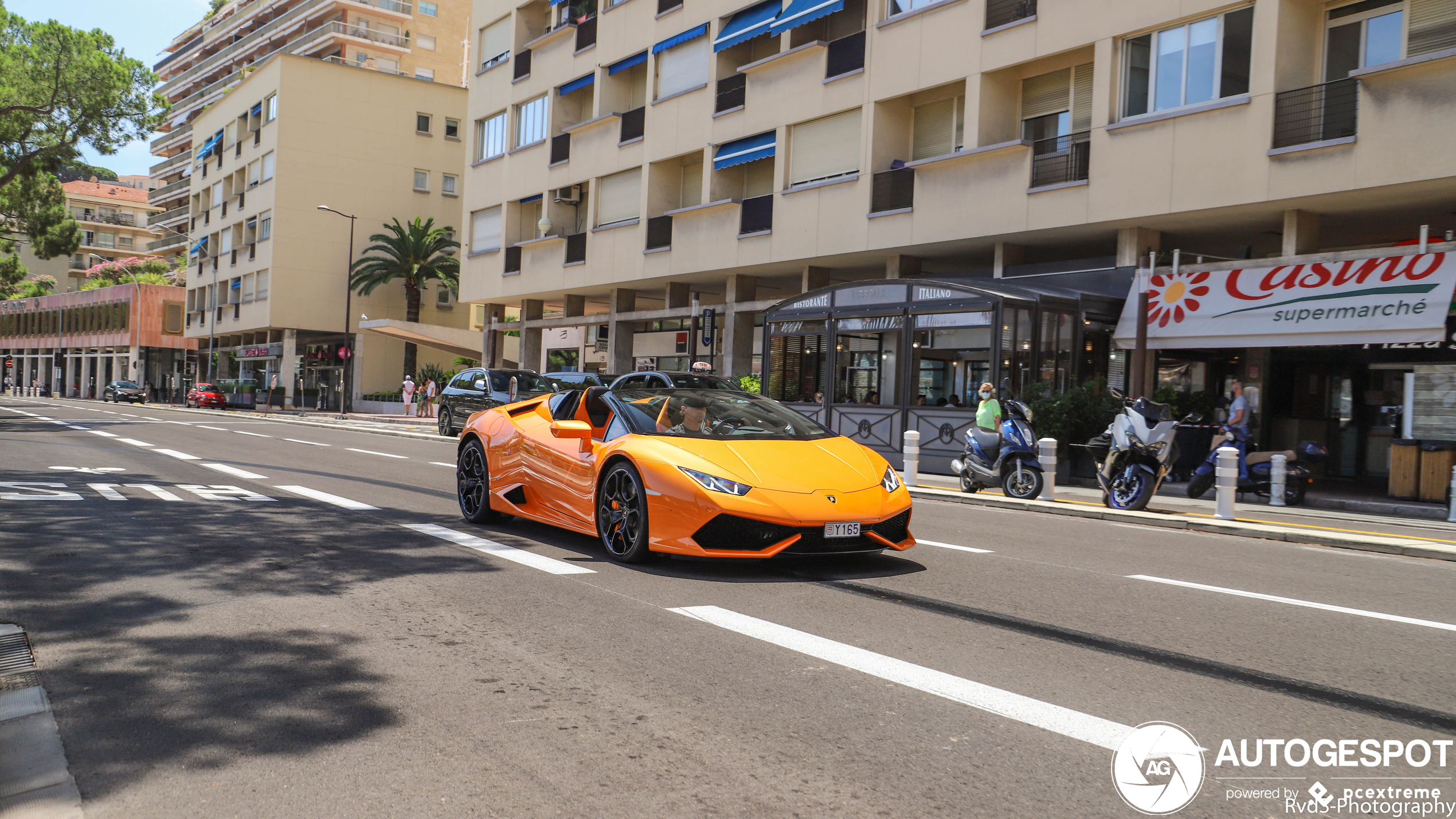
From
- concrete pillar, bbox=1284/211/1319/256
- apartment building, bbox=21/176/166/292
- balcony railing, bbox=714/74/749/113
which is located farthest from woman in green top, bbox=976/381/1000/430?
apartment building, bbox=21/176/166/292

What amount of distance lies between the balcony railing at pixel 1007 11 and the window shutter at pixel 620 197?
534 inches

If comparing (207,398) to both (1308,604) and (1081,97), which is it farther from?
(1308,604)

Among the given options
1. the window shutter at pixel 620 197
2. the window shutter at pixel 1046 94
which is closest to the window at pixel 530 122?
the window shutter at pixel 620 197

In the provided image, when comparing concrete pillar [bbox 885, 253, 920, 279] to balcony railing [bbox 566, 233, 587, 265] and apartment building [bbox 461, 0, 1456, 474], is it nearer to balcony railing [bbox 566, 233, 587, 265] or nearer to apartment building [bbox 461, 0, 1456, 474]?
apartment building [bbox 461, 0, 1456, 474]

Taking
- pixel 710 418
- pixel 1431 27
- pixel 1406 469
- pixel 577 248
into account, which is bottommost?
pixel 1406 469

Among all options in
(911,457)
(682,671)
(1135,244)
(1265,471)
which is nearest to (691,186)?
(1135,244)

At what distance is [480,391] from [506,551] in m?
21.0

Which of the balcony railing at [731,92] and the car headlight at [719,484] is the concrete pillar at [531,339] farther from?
the car headlight at [719,484]

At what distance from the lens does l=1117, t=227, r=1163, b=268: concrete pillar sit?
20125mm

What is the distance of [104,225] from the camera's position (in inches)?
4756

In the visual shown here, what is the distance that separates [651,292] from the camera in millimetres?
37344

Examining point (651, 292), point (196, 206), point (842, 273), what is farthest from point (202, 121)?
point (842, 273)

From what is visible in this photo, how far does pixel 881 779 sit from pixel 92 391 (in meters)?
105

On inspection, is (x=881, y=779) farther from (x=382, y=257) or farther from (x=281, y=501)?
(x=382, y=257)
